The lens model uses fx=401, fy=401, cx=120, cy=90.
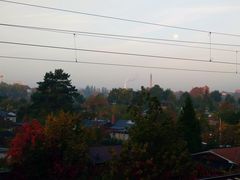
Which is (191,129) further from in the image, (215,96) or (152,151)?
(215,96)

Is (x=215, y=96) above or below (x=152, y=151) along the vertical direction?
above

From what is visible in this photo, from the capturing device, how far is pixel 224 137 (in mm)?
44188

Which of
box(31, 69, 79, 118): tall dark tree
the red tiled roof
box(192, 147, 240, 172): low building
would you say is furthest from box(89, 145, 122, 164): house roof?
box(31, 69, 79, 118): tall dark tree

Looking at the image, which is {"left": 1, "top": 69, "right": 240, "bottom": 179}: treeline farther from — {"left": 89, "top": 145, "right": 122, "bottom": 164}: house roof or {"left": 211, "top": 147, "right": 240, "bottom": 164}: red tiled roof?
{"left": 211, "top": 147, "right": 240, "bottom": 164}: red tiled roof

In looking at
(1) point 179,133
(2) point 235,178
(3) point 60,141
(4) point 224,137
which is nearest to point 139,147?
(1) point 179,133

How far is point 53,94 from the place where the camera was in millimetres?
45188

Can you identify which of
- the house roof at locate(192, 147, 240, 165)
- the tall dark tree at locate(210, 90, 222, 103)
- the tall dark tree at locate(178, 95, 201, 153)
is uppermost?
the tall dark tree at locate(210, 90, 222, 103)

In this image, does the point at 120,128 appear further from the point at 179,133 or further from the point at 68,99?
the point at 179,133

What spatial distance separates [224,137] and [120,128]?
2388 centimetres

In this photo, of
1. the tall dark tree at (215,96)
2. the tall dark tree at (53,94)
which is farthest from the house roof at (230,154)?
the tall dark tree at (215,96)

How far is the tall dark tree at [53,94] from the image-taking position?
148 feet

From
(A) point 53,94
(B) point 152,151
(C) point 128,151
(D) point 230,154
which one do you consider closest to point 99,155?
(D) point 230,154

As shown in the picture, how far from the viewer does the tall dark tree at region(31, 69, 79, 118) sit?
45250 mm

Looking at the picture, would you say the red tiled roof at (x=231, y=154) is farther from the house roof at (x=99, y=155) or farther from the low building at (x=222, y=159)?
the house roof at (x=99, y=155)
